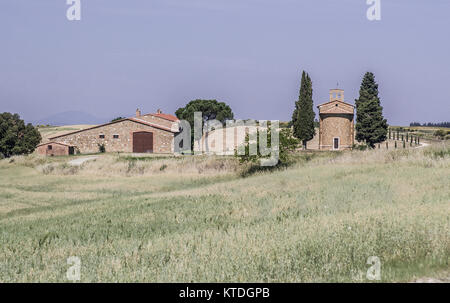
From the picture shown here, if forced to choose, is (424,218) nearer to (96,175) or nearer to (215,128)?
(96,175)

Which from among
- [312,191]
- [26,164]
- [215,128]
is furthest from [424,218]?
[215,128]

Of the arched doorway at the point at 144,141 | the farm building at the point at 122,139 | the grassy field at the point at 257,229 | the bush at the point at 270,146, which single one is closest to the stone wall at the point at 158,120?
the farm building at the point at 122,139

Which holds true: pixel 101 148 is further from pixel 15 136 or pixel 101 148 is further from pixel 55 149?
pixel 15 136

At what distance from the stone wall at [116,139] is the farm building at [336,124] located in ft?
74.9

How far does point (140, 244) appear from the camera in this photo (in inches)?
493

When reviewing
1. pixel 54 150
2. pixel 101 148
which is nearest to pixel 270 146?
pixel 101 148

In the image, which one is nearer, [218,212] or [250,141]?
[218,212]

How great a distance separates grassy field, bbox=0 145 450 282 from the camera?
9188mm

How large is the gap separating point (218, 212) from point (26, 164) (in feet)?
137

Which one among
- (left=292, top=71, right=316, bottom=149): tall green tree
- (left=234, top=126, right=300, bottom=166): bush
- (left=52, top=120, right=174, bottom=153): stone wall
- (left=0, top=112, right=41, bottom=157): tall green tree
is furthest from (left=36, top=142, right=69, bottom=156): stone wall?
(left=234, top=126, right=300, bottom=166): bush

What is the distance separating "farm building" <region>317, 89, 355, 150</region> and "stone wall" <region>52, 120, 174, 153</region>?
2284 cm

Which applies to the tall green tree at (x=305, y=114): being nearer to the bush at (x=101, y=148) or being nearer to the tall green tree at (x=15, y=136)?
the bush at (x=101, y=148)

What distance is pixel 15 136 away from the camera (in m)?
71.1

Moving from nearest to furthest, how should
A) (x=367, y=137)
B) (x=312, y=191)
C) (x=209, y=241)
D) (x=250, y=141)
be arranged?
(x=209, y=241), (x=312, y=191), (x=250, y=141), (x=367, y=137)
